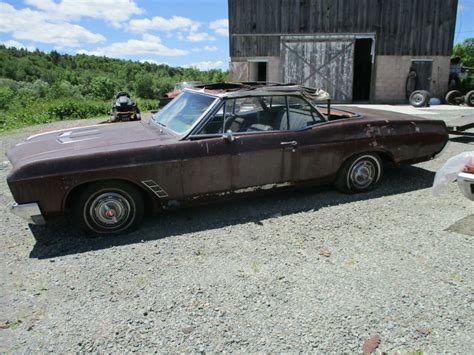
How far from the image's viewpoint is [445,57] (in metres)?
18.8

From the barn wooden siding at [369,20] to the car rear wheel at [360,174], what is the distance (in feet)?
49.1

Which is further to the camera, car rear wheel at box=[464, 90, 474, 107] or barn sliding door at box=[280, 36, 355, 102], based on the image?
barn sliding door at box=[280, 36, 355, 102]

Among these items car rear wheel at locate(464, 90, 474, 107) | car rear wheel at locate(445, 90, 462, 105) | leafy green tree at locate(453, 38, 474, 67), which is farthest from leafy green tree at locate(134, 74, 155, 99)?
car rear wheel at locate(464, 90, 474, 107)

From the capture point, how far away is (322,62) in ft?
61.6

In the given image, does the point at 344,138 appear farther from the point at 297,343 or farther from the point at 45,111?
the point at 45,111

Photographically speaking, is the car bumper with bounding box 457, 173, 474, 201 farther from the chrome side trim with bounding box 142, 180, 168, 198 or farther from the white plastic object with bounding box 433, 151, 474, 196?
the chrome side trim with bounding box 142, 180, 168, 198

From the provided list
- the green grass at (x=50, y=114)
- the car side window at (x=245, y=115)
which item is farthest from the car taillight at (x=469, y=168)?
the green grass at (x=50, y=114)

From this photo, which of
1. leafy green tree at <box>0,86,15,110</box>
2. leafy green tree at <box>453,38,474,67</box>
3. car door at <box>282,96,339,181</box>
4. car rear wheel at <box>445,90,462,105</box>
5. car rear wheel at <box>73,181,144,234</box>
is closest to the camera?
car rear wheel at <box>73,181,144,234</box>

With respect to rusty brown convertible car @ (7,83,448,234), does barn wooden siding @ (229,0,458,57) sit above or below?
above

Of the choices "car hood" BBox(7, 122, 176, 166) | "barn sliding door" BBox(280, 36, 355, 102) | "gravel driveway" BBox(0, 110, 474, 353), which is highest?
"barn sliding door" BBox(280, 36, 355, 102)

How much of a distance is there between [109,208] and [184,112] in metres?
1.50

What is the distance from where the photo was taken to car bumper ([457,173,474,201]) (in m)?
4.14

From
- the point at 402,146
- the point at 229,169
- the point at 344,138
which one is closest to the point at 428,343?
the point at 229,169

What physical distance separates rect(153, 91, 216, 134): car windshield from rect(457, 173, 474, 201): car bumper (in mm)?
2836
